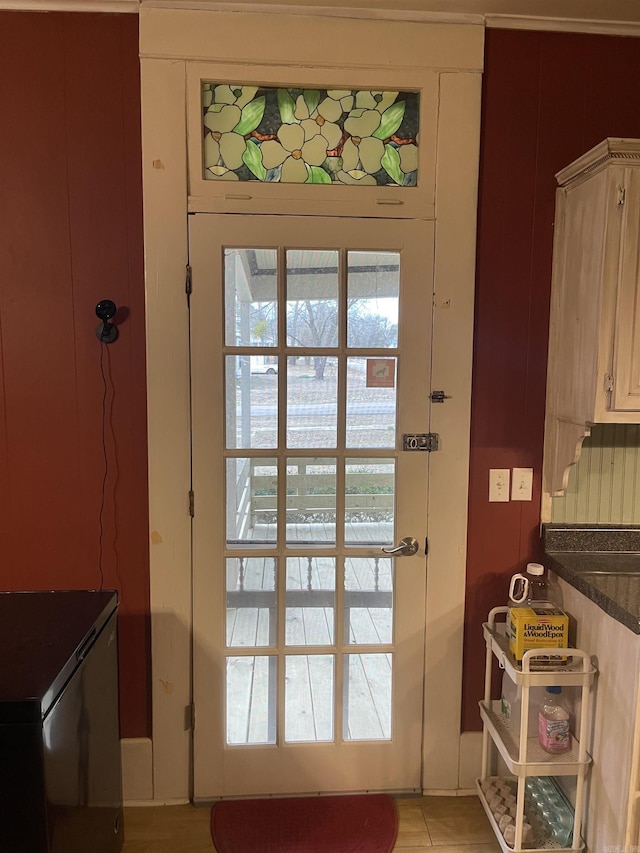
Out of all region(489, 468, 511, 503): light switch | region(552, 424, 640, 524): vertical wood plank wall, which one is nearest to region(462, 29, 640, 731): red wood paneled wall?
region(489, 468, 511, 503): light switch

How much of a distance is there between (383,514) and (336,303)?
0.74 m

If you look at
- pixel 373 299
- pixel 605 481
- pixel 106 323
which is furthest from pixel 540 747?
pixel 106 323

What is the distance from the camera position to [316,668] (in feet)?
6.59

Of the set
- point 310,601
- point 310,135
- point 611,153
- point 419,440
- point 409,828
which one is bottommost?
point 409,828

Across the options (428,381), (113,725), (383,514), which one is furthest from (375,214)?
(113,725)

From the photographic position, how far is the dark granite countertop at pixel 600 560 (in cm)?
161

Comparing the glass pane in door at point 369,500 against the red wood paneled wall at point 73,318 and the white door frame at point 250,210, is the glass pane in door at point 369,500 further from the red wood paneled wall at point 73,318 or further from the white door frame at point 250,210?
the red wood paneled wall at point 73,318

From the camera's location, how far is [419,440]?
1.94 metres

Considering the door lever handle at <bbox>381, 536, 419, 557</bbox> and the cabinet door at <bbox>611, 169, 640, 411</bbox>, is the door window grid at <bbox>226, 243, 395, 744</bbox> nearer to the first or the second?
the door lever handle at <bbox>381, 536, 419, 557</bbox>

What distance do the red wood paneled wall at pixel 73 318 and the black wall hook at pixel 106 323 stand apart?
0.03 meters

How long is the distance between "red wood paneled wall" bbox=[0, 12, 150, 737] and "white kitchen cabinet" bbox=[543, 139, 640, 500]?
139 centimetres

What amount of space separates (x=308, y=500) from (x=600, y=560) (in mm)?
994

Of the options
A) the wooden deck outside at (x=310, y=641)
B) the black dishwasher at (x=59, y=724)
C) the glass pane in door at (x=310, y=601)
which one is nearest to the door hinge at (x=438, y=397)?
the wooden deck outside at (x=310, y=641)

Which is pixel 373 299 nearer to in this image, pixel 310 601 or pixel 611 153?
pixel 611 153
